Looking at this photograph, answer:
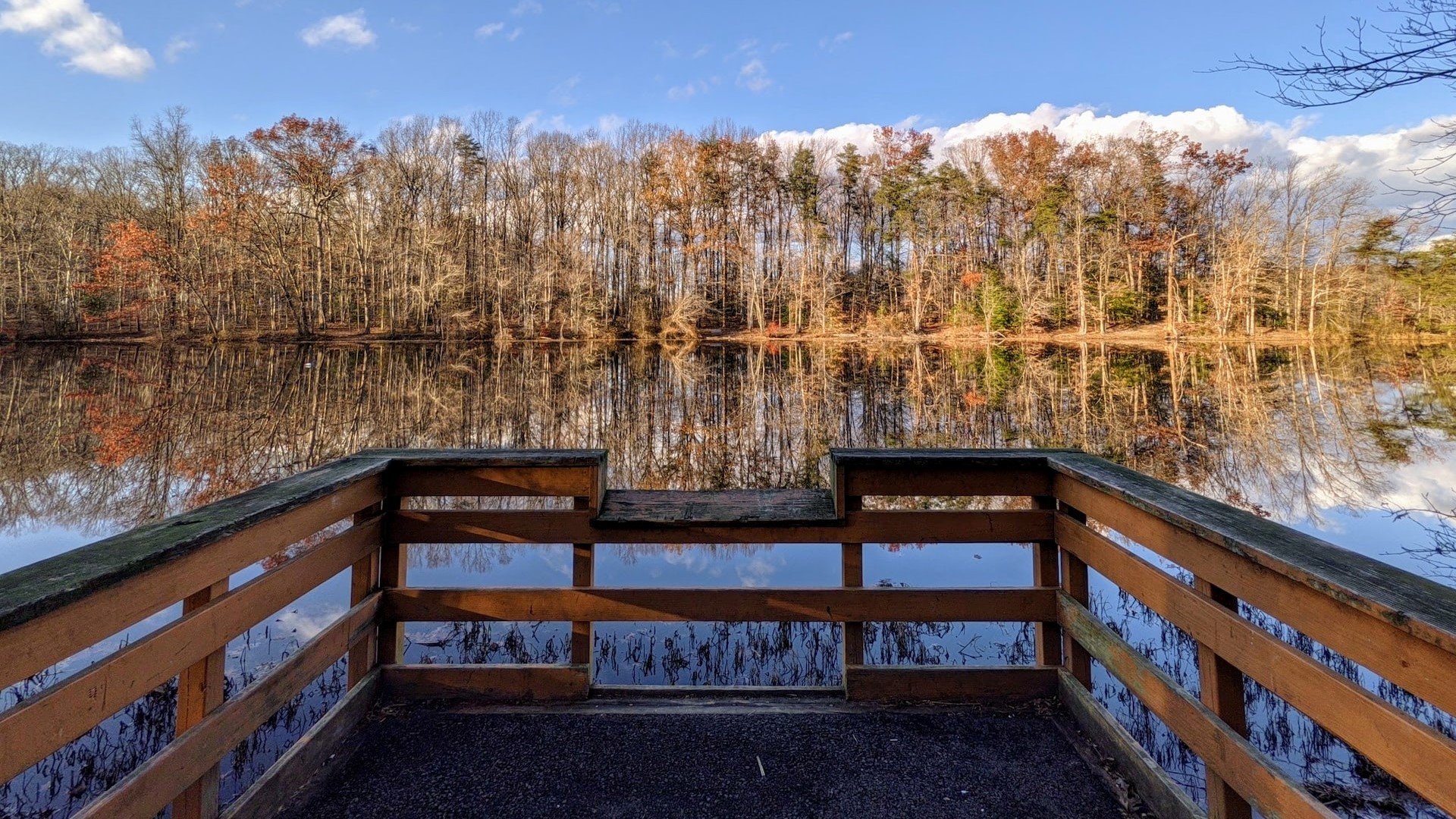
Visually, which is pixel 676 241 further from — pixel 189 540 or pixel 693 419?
pixel 189 540

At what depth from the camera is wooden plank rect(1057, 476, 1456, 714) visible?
1098 millimetres

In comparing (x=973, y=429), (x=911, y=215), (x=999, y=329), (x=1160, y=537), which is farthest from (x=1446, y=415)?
(x=911, y=215)

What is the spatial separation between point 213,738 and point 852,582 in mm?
2174

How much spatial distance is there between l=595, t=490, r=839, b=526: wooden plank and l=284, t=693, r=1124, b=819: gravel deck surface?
2.58ft

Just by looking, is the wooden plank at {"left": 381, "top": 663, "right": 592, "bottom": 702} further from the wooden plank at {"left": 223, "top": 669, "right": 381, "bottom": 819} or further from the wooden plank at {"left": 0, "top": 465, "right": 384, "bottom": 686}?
the wooden plank at {"left": 0, "top": 465, "right": 384, "bottom": 686}

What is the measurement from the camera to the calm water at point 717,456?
12.6 ft

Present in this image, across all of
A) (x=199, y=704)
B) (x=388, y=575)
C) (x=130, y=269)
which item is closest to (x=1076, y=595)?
(x=388, y=575)

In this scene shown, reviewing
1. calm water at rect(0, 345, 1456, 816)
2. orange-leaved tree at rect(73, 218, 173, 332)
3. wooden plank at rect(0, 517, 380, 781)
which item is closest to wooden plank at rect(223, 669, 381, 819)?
wooden plank at rect(0, 517, 380, 781)

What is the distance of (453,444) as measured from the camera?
9531 millimetres

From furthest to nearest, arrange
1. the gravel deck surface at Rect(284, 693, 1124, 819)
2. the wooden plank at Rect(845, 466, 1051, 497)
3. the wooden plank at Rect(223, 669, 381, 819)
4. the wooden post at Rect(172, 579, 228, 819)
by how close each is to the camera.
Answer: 1. the wooden plank at Rect(845, 466, 1051, 497)
2. the gravel deck surface at Rect(284, 693, 1124, 819)
3. the wooden plank at Rect(223, 669, 381, 819)
4. the wooden post at Rect(172, 579, 228, 819)

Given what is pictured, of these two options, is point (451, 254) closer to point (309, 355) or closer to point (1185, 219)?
point (309, 355)

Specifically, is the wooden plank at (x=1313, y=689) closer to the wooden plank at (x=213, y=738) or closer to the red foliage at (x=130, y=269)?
the wooden plank at (x=213, y=738)

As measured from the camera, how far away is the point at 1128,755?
2.10 m

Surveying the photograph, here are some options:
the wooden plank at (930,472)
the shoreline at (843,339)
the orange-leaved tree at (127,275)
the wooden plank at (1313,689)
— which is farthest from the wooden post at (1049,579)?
the orange-leaved tree at (127,275)
